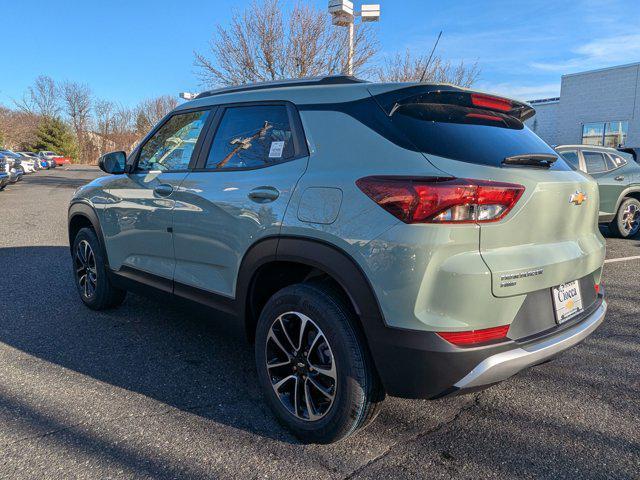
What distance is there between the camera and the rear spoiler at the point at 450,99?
2377mm

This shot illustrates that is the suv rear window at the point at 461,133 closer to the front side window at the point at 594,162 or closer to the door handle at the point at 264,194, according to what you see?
the door handle at the point at 264,194

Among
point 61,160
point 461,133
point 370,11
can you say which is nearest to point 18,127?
point 61,160

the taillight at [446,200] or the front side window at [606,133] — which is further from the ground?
the taillight at [446,200]

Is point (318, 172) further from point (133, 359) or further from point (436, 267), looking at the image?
point (133, 359)

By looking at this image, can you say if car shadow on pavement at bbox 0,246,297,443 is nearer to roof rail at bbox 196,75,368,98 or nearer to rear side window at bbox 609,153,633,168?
roof rail at bbox 196,75,368,98

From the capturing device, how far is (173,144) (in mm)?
3619

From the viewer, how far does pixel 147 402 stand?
114 inches

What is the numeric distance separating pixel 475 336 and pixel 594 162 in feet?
27.4

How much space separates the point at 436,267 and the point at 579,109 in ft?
79.6

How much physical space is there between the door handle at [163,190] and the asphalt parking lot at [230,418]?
79cm

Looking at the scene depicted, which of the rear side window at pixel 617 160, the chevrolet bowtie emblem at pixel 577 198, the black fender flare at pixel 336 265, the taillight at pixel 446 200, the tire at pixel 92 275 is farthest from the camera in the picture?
the rear side window at pixel 617 160

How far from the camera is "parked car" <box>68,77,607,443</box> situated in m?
2.05

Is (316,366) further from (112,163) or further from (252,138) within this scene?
(112,163)

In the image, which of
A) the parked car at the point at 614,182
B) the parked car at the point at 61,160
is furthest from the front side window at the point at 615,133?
the parked car at the point at 61,160
